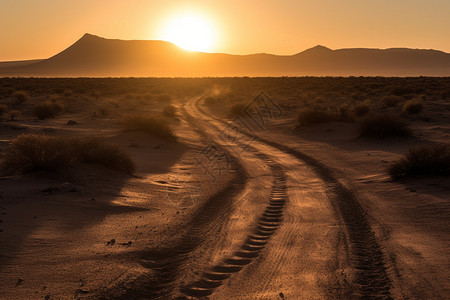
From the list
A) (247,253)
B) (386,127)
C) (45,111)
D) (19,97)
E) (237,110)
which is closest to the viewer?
(247,253)

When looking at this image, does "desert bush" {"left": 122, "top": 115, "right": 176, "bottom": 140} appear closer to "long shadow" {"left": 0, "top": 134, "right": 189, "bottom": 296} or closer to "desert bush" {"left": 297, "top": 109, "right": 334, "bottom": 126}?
"long shadow" {"left": 0, "top": 134, "right": 189, "bottom": 296}

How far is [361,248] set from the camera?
6406 mm

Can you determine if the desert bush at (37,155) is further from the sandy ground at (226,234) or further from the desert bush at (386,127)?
the desert bush at (386,127)

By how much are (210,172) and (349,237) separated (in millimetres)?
6305

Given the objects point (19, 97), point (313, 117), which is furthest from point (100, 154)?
point (19, 97)

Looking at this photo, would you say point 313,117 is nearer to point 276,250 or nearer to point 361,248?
point 361,248

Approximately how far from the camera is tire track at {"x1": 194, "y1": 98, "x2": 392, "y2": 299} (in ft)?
16.8

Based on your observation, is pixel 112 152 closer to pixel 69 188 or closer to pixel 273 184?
pixel 69 188

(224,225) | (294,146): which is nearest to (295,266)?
(224,225)

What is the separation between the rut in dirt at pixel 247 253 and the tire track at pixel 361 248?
1278 millimetres

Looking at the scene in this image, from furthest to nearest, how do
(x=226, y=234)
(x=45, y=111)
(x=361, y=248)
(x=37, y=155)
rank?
(x=45, y=111) < (x=37, y=155) < (x=226, y=234) < (x=361, y=248)

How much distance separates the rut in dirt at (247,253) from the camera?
514 centimetres

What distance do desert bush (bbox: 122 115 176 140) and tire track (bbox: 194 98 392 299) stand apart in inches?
361

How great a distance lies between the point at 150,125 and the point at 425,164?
12136mm
